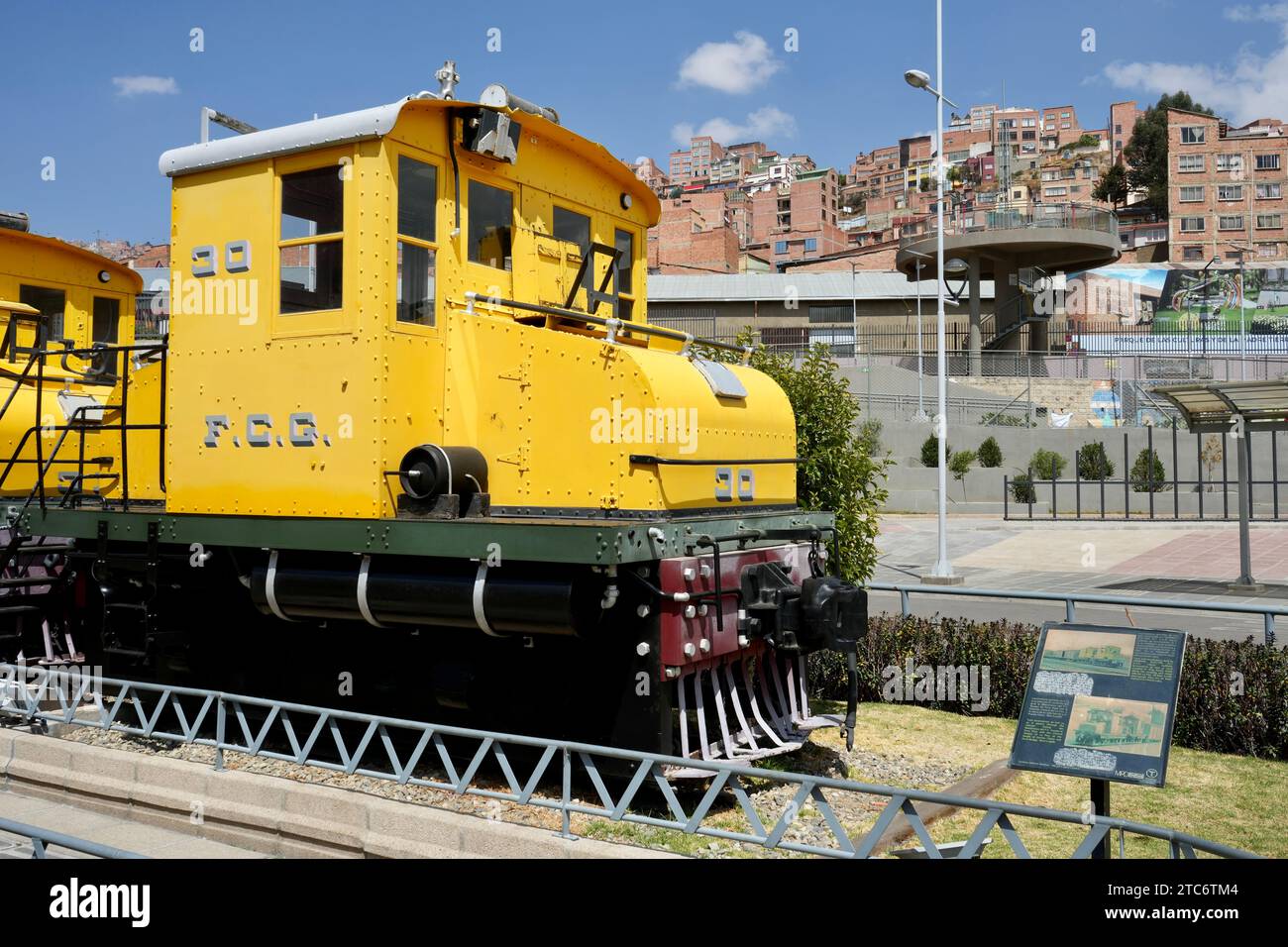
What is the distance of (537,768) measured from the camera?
603 cm

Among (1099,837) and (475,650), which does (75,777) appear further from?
(1099,837)

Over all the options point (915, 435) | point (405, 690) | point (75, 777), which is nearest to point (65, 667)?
point (75, 777)

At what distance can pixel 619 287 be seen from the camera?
9.31 meters

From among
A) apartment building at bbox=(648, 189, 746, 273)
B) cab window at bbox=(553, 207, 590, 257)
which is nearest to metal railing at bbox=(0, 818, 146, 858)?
cab window at bbox=(553, 207, 590, 257)

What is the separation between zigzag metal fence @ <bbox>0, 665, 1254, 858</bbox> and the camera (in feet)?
16.6

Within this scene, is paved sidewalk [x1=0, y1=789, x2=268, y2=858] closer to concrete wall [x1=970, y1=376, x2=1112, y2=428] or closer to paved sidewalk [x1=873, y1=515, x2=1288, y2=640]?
paved sidewalk [x1=873, y1=515, x2=1288, y2=640]

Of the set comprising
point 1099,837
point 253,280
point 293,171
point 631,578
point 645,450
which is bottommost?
point 1099,837

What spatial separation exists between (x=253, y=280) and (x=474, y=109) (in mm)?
1991

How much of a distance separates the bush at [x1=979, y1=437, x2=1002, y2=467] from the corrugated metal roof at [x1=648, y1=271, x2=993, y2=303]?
26007 millimetres

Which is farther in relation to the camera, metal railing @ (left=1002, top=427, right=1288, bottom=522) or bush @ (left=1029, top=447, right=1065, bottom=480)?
bush @ (left=1029, top=447, right=1065, bottom=480)

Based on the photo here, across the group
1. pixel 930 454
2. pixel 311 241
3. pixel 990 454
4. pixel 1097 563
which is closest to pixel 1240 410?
pixel 1097 563

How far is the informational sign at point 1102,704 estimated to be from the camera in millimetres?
5215

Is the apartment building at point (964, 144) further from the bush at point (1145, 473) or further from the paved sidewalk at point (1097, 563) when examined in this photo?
the paved sidewalk at point (1097, 563)

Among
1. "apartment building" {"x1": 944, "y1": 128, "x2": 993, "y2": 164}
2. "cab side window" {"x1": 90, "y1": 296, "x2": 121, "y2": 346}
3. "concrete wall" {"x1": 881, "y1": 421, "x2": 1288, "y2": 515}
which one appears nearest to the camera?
"cab side window" {"x1": 90, "y1": 296, "x2": 121, "y2": 346}
